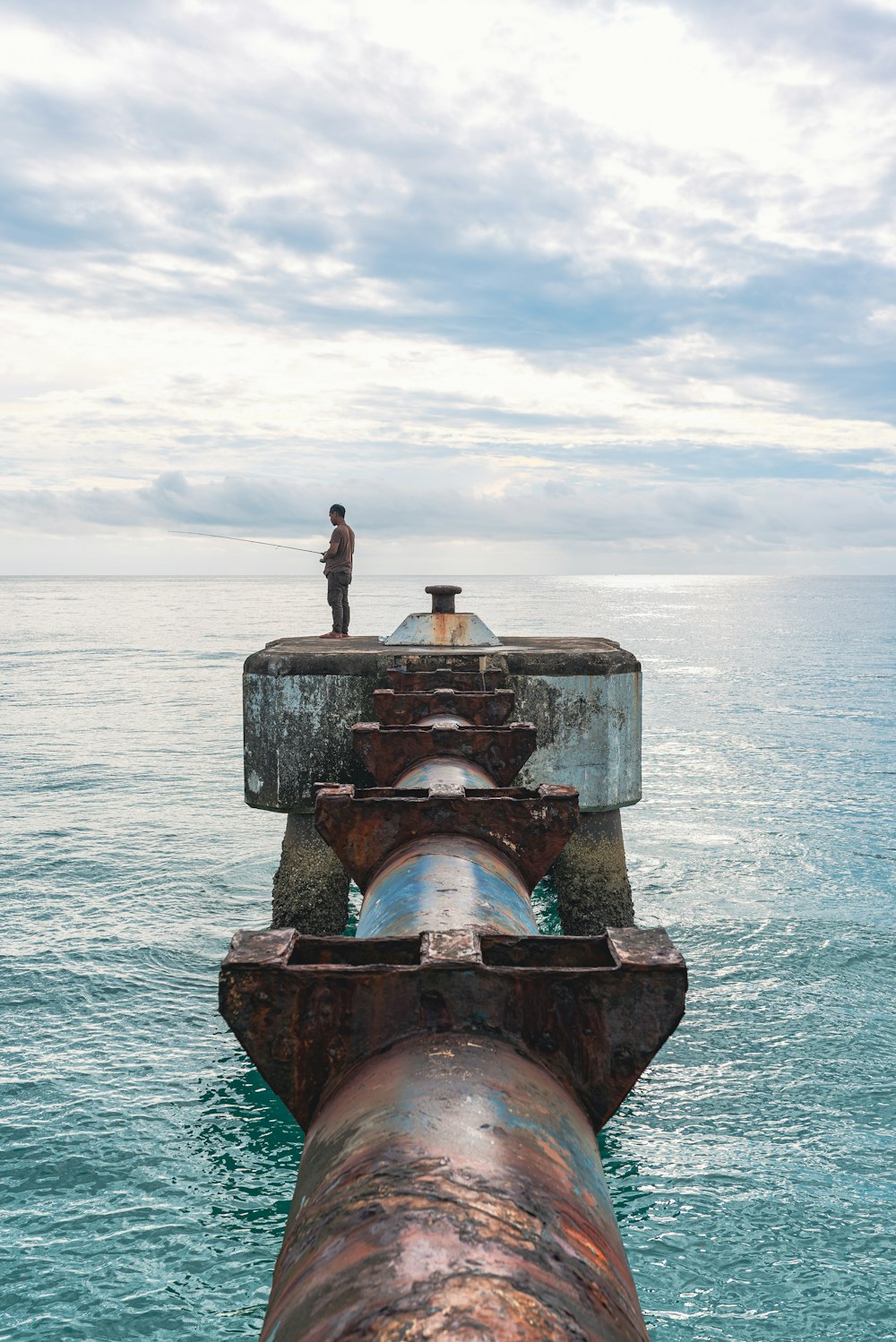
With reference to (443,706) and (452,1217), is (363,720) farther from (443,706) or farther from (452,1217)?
(452,1217)

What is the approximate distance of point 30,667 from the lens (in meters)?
42.6

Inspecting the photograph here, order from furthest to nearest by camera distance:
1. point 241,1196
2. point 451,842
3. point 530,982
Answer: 1. point 241,1196
2. point 451,842
3. point 530,982

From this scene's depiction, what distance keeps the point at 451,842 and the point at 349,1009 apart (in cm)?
166

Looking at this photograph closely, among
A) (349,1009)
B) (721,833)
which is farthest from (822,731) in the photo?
(349,1009)

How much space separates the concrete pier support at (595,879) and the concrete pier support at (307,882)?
6.84ft

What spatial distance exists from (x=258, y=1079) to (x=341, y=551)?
7.15 m

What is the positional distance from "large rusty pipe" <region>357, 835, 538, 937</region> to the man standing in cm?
910

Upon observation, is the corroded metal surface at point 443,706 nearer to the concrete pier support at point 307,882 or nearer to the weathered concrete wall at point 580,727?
the weathered concrete wall at point 580,727

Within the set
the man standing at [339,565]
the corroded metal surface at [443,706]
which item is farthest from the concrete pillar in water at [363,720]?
the man standing at [339,565]

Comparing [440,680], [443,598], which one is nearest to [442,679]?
[440,680]

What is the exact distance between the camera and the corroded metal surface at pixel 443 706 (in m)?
7.57

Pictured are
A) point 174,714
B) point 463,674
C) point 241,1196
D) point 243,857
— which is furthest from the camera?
point 174,714

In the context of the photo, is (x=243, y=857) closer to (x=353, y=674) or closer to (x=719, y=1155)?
(x=353, y=674)

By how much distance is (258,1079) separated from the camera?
7.88 m
